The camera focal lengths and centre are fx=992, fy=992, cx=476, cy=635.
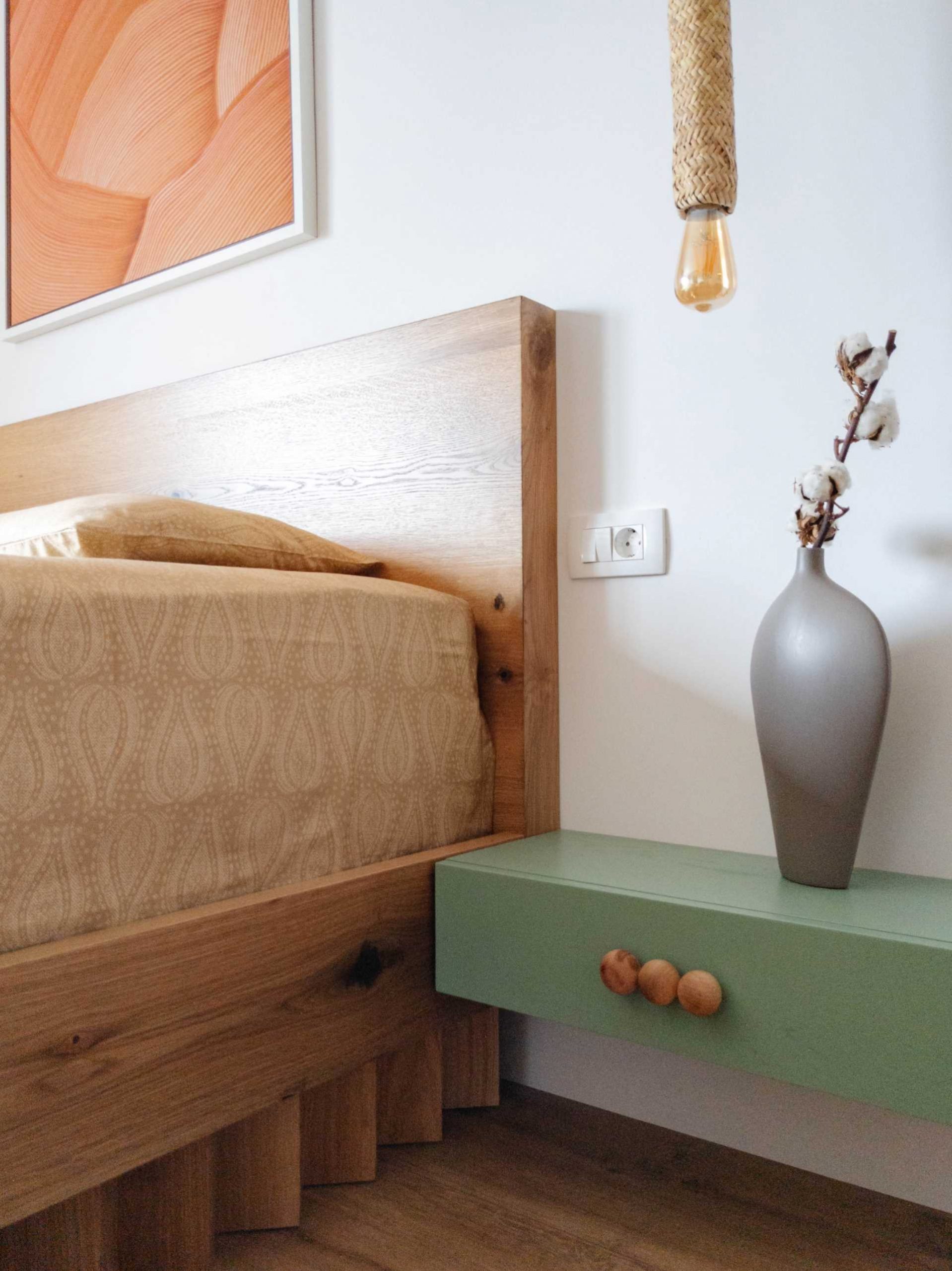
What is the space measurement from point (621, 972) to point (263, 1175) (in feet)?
1.40

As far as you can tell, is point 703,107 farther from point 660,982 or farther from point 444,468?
point 660,982

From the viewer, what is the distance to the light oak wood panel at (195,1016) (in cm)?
74

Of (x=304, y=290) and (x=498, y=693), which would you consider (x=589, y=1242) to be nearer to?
(x=498, y=693)

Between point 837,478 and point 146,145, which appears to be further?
point 146,145

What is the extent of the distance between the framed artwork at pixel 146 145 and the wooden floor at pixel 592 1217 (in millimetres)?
1385

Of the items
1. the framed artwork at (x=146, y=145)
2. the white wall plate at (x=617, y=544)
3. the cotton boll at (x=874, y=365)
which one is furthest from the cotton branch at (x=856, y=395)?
the framed artwork at (x=146, y=145)

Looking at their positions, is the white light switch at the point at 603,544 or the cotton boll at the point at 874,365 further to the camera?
the white light switch at the point at 603,544

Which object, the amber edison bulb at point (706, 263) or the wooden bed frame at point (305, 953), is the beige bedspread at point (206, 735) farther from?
the amber edison bulb at point (706, 263)

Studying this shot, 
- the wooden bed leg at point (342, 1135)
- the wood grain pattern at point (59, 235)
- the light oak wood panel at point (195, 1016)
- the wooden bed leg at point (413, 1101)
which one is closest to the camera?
the light oak wood panel at point (195, 1016)

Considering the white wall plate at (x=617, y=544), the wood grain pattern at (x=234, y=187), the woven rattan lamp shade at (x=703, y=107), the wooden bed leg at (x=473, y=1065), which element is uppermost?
the wood grain pattern at (x=234, y=187)

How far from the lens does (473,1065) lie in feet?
4.26

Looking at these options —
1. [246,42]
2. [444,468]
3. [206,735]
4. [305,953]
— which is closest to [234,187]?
[246,42]

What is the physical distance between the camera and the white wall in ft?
3.49

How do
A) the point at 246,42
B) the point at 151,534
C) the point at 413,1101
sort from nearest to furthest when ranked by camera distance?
the point at 151,534, the point at 413,1101, the point at 246,42
